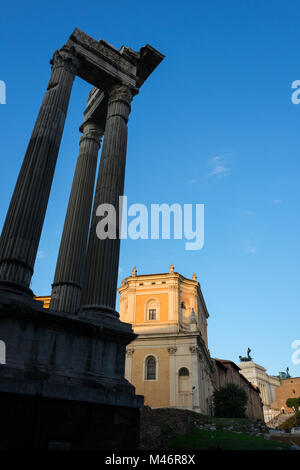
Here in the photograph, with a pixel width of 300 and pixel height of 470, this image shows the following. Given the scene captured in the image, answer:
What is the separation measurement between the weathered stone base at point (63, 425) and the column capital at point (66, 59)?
1071 cm

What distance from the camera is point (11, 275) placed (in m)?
8.48

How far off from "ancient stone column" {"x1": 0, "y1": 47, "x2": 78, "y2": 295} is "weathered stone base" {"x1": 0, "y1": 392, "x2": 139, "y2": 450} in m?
2.59

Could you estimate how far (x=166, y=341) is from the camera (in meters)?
45.8

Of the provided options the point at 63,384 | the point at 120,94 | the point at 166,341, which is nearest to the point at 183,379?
the point at 166,341

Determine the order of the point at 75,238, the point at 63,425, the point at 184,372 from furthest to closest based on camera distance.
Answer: the point at 184,372, the point at 75,238, the point at 63,425

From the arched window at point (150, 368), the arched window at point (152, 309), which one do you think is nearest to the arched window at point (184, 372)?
the arched window at point (150, 368)

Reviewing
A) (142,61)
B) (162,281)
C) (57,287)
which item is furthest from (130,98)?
(162,281)

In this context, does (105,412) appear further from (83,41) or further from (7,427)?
(83,41)

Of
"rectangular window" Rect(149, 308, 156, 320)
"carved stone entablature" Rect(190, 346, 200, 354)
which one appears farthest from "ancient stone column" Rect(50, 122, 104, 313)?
"rectangular window" Rect(149, 308, 156, 320)

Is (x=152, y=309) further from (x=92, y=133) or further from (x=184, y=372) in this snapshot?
(x=92, y=133)

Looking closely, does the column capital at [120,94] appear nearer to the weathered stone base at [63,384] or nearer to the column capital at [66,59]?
the column capital at [66,59]

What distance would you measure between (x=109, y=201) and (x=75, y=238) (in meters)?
1.98

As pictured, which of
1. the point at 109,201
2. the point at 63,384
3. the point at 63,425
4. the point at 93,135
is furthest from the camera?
the point at 93,135

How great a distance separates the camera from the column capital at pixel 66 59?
12.5 metres
